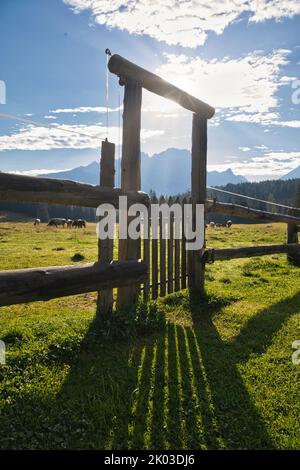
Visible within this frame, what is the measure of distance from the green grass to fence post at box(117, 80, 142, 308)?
39 centimetres

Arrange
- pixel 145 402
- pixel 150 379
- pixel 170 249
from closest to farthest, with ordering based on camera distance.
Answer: pixel 145 402, pixel 150 379, pixel 170 249

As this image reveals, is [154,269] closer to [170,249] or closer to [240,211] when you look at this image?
[170,249]

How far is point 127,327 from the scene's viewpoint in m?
5.49

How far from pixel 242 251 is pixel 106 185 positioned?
198 inches

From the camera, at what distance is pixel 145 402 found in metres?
3.77

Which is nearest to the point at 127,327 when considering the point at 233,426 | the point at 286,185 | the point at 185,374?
the point at 185,374

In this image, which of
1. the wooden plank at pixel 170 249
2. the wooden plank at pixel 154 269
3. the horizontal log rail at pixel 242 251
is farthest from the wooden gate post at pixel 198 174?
the wooden plank at pixel 154 269

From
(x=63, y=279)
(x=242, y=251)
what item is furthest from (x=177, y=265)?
(x=63, y=279)

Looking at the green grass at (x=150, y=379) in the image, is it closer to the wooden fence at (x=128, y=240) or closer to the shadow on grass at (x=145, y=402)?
the shadow on grass at (x=145, y=402)

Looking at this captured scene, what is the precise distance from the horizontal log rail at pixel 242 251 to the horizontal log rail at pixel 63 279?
8.59 ft

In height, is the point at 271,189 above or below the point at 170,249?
above

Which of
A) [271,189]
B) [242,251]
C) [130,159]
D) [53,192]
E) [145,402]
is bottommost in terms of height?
[145,402]

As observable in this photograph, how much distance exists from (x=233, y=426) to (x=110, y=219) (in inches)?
136

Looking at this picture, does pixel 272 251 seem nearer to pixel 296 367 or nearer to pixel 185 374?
pixel 296 367
